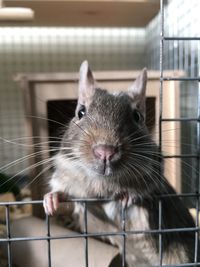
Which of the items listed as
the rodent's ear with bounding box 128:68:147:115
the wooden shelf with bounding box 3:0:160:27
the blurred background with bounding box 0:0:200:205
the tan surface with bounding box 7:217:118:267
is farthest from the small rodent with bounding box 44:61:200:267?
the blurred background with bounding box 0:0:200:205

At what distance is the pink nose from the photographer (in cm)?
85

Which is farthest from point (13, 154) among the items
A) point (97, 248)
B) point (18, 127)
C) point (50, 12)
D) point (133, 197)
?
point (133, 197)

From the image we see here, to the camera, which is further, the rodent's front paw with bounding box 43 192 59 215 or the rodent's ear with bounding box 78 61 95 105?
the rodent's ear with bounding box 78 61 95 105

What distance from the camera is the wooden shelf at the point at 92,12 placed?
162cm

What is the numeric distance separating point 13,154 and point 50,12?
3.57 feet

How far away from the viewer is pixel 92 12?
1802mm

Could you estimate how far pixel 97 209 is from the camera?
1213mm

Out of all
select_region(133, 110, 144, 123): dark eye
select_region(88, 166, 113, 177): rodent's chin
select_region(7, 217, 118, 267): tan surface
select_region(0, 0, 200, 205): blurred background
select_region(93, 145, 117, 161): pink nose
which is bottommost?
select_region(7, 217, 118, 267): tan surface

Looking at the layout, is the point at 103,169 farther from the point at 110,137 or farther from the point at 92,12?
the point at 92,12

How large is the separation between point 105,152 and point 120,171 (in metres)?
0.10

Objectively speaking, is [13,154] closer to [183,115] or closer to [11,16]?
[183,115]

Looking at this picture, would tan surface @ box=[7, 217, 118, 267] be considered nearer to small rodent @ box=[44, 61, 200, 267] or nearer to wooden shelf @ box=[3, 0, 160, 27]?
small rodent @ box=[44, 61, 200, 267]

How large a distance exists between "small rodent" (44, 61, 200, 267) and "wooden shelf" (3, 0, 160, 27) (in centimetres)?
62

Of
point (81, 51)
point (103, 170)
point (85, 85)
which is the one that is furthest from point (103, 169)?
point (81, 51)
